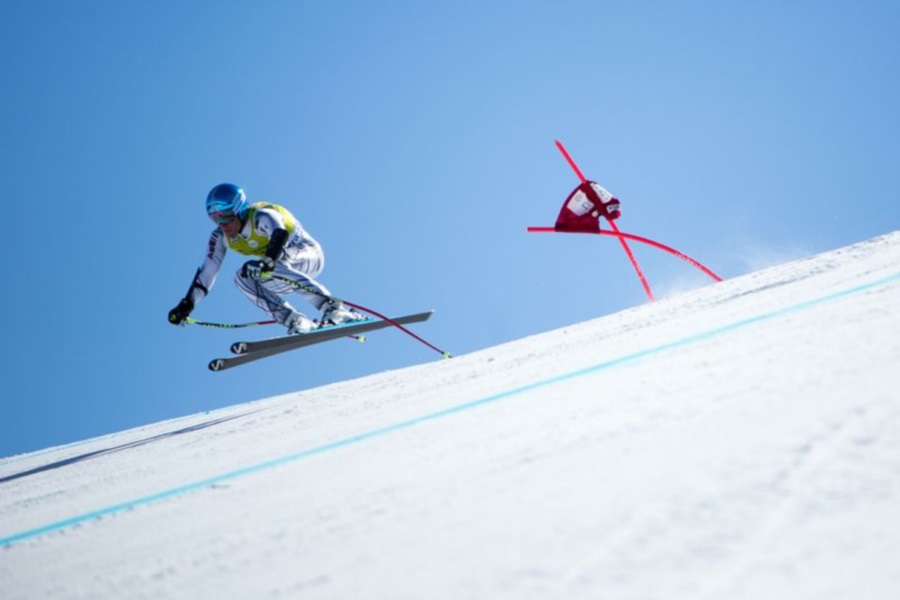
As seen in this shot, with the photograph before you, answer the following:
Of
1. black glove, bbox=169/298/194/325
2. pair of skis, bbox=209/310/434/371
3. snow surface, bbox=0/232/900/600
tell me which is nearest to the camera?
snow surface, bbox=0/232/900/600

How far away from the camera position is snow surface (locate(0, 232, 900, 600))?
3.38ft

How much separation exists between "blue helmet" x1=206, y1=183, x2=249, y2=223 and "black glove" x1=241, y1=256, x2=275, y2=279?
A: 51 centimetres

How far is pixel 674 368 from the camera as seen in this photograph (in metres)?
2.47

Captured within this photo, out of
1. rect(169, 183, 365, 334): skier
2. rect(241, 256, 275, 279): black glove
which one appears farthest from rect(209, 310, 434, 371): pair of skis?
rect(241, 256, 275, 279): black glove

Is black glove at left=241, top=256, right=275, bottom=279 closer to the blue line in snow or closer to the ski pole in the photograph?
the ski pole

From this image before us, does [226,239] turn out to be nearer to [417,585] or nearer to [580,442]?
[580,442]

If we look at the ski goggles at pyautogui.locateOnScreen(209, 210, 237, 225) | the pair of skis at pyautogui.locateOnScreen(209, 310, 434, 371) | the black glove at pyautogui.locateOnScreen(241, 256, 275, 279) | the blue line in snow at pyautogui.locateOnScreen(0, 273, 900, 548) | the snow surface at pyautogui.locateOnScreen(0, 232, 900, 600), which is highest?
the ski goggles at pyautogui.locateOnScreen(209, 210, 237, 225)

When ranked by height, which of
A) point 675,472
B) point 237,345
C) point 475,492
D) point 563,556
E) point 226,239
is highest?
point 226,239

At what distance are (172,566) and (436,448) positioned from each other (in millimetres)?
763

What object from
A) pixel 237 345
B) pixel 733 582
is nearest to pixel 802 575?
pixel 733 582

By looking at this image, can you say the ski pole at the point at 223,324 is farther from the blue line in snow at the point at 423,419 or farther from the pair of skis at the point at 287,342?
the blue line in snow at the point at 423,419

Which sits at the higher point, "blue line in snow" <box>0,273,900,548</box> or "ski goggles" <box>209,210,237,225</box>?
"ski goggles" <box>209,210,237,225</box>

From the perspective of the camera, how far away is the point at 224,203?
24.8ft

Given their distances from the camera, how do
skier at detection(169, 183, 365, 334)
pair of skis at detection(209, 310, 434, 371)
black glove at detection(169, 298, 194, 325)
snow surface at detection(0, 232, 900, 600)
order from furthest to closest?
1. black glove at detection(169, 298, 194, 325)
2. skier at detection(169, 183, 365, 334)
3. pair of skis at detection(209, 310, 434, 371)
4. snow surface at detection(0, 232, 900, 600)
